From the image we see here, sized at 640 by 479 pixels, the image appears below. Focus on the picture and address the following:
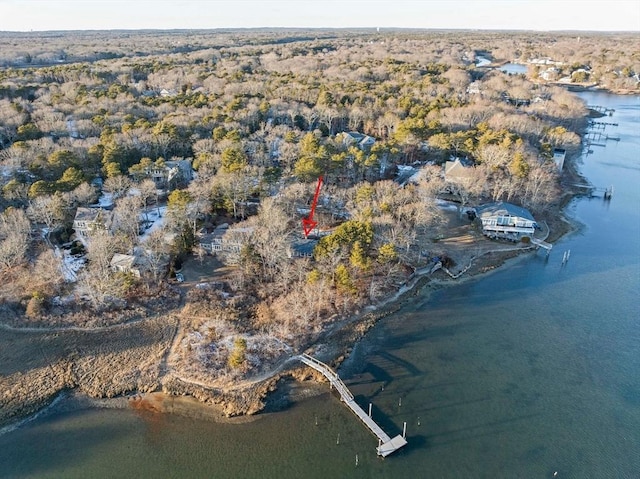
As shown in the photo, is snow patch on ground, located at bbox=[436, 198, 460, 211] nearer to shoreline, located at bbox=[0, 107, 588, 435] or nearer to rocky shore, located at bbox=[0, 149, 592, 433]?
rocky shore, located at bbox=[0, 149, 592, 433]

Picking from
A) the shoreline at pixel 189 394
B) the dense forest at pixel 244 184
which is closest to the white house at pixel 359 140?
the dense forest at pixel 244 184

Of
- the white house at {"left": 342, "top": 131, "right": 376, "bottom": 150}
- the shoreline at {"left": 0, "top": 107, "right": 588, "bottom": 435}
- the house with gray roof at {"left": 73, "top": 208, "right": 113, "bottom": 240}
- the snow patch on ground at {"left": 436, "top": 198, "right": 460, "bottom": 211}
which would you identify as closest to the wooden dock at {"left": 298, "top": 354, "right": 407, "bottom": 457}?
the shoreline at {"left": 0, "top": 107, "right": 588, "bottom": 435}

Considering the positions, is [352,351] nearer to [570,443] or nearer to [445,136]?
[570,443]

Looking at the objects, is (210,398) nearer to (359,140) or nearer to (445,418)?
(445,418)

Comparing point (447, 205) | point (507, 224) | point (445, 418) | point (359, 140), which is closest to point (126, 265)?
point (445, 418)

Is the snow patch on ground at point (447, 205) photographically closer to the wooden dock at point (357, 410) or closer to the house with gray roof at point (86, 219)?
the wooden dock at point (357, 410)

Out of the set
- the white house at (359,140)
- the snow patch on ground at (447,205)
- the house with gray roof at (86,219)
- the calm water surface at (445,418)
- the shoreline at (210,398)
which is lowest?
the calm water surface at (445,418)

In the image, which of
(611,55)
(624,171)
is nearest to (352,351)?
(624,171)
